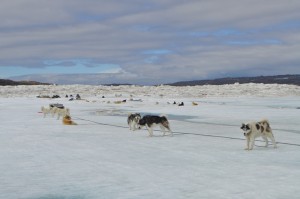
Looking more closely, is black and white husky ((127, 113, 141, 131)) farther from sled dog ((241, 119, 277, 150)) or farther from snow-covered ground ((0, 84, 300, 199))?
sled dog ((241, 119, 277, 150))

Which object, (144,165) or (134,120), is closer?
(144,165)

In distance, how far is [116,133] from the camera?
17.5 metres

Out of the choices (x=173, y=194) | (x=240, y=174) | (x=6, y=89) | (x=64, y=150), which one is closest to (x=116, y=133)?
(x=64, y=150)

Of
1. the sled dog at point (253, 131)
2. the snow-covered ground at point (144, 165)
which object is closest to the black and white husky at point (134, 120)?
the snow-covered ground at point (144, 165)

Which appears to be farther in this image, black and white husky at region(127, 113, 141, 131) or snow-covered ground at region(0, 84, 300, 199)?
black and white husky at region(127, 113, 141, 131)

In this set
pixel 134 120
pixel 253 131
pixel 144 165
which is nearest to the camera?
pixel 144 165

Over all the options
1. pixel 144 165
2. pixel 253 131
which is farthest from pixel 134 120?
pixel 144 165

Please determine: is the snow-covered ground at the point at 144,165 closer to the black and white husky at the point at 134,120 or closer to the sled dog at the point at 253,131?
the sled dog at the point at 253,131

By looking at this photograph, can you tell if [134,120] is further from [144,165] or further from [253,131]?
[144,165]

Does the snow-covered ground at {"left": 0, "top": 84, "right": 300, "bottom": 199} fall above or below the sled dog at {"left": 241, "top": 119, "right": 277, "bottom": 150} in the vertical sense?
below

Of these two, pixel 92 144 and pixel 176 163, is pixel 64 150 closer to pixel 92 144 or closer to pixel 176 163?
pixel 92 144

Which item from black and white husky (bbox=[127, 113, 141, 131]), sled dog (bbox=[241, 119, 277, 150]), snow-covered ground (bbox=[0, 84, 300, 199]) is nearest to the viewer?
snow-covered ground (bbox=[0, 84, 300, 199])

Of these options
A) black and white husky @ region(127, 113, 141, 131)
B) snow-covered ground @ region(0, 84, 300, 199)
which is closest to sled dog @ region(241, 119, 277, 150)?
snow-covered ground @ region(0, 84, 300, 199)

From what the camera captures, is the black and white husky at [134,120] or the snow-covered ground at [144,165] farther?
the black and white husky at [134,120]
